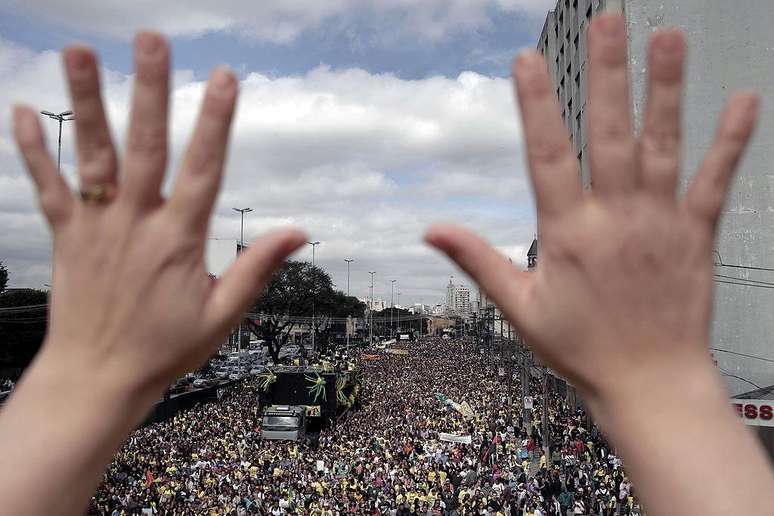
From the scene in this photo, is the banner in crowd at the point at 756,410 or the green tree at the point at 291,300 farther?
the green tree at the point at 291,300

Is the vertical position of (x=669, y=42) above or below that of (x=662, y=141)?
above

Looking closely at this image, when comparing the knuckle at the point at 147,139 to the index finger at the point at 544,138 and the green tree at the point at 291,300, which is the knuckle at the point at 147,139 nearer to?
the index finger at the point at 544,138

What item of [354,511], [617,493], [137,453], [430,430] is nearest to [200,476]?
[137,453]

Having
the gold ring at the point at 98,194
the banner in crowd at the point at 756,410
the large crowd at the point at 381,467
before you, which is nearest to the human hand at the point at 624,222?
the gold ring at the point at 98,194

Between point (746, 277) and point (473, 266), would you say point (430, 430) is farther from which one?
point (473, 266)

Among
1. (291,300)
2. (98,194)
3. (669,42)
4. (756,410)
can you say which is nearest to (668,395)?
(669,42)

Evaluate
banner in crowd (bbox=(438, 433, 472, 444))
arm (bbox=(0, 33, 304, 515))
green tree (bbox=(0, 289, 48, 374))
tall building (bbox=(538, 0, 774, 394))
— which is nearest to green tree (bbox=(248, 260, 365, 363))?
green tree (bbox=(0, 289, 48, 374))

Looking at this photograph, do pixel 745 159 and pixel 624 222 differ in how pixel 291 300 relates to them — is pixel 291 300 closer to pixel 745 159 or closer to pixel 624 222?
pixel 745 159
